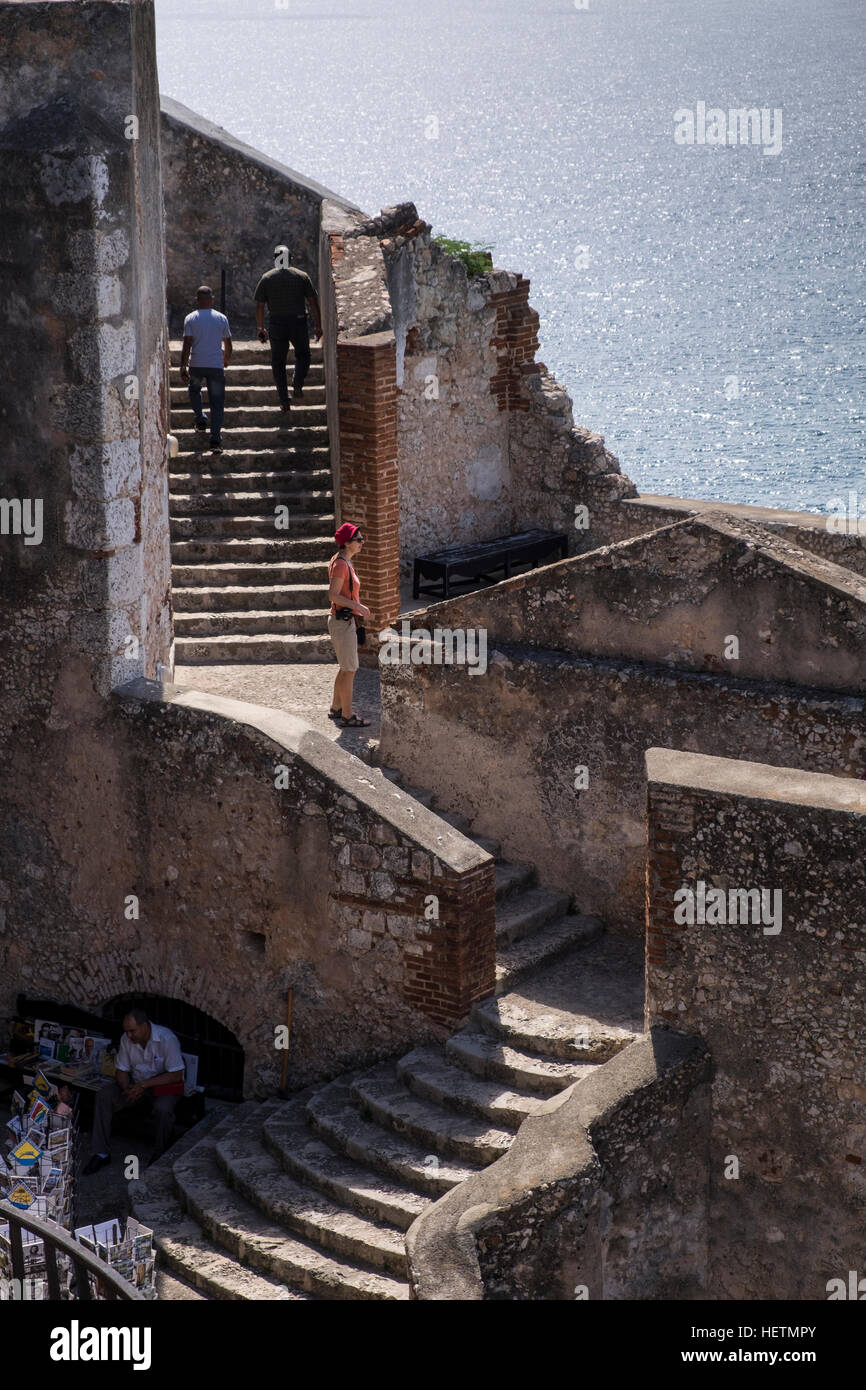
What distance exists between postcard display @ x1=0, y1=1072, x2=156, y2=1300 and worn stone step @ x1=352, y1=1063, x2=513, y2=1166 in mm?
1506

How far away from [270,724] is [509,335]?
8016mm

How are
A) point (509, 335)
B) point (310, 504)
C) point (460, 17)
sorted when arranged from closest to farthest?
point (310, 504), point (509, 335), point (460, 17)

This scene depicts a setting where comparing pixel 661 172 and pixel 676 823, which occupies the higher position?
pixel 661 172

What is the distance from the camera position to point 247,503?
1725 centimetres

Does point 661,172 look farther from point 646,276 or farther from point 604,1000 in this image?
point 604,1000

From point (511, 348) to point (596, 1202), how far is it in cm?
1128

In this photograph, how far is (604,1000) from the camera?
39.0ft

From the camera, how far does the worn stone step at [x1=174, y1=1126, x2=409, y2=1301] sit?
410 inches

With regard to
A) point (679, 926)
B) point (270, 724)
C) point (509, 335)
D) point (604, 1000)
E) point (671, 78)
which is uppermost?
point (671, 78)

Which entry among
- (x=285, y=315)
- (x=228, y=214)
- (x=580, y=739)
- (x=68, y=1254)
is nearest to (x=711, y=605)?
(x=580, y=739)

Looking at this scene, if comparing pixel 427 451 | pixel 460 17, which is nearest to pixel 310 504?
pixel 427 451

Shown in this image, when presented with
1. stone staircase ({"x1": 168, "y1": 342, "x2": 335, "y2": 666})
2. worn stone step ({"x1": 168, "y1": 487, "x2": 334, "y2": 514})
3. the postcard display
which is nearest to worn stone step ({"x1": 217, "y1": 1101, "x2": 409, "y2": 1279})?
the postcard display

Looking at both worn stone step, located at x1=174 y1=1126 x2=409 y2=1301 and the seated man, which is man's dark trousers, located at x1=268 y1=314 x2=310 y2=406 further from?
worn stone step, located at x1=174 y1=1126 x2=409 y2=1301

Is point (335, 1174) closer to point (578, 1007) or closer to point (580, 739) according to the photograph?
point (578, 1007)
